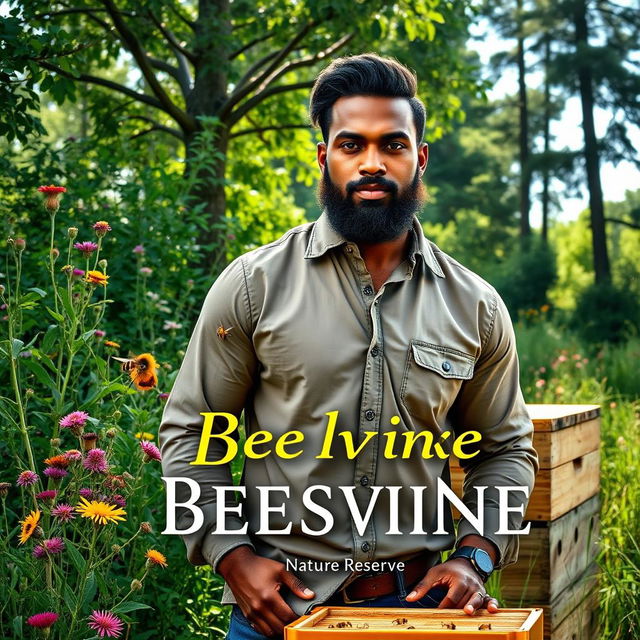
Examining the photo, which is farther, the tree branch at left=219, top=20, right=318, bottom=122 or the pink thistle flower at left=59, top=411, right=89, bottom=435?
the tree branch at left=219, top=20, right=318, bottom=122

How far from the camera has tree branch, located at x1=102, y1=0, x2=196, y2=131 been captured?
26.5 ft

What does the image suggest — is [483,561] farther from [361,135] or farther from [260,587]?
[361,135]

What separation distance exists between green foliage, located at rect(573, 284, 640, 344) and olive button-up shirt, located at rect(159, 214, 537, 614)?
1662 cm

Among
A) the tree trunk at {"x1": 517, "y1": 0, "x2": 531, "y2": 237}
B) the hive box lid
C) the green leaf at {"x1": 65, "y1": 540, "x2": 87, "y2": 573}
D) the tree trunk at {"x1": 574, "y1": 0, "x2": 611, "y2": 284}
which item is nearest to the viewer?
the green leaf at {"x1": 65, "y1": 540, "x2": 87, "y2": 573}

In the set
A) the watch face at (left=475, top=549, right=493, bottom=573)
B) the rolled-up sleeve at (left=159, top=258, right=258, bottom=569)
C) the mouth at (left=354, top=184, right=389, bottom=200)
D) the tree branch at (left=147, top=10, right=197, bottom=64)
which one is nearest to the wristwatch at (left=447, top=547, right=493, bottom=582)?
the watch face at (left=475, top=549, right=493, bottom=573)

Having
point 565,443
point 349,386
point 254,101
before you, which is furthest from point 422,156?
point 254,101

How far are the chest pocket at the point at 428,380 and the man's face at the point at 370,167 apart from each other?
0.33 metres

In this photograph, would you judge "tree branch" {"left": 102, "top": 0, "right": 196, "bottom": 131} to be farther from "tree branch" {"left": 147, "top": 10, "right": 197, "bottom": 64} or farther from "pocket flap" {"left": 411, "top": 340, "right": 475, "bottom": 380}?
"pocket flap" {"left": 411, "top": 340, "right": 475, "bottom": 380}

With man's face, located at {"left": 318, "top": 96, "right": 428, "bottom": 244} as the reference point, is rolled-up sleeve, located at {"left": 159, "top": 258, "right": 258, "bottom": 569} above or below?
below

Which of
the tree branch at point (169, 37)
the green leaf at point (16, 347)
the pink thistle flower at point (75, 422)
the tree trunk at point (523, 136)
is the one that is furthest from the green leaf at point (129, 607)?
the tree trunk at point (523, 136)

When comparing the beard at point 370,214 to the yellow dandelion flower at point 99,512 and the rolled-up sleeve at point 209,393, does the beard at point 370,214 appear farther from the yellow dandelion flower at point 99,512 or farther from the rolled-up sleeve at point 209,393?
the yellow dandelion flower at point 99,512

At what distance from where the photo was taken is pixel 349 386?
2.26 metres

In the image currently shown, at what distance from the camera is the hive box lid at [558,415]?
3846 millimetres

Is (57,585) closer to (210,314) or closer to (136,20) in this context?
(210,314)
